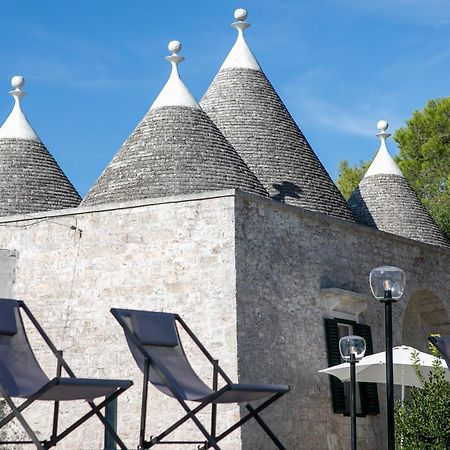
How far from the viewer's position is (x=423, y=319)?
1656 cm

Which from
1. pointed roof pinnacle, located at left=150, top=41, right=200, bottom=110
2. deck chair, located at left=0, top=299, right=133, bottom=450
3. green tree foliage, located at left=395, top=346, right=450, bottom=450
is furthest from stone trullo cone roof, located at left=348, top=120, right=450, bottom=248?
deck chair, located at left=0, top=299, right=133, bottom=450

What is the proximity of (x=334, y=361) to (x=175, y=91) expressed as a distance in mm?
4332

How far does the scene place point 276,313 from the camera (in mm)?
12586

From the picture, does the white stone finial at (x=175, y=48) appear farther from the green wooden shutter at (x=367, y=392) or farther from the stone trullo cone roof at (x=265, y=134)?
the green wooden shutter at (x=367, y=392)

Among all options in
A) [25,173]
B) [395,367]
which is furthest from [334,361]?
[25,173]

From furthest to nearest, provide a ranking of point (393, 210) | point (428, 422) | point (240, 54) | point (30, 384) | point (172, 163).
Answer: point (393, 210) → point (240, 54) → point (172, 163) → point (428, 422) → point (30, 384)

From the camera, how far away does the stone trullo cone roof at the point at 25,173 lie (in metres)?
15.3

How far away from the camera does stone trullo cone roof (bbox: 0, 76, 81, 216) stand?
15.3 m

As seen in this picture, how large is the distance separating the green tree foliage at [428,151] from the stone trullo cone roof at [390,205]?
883 cm

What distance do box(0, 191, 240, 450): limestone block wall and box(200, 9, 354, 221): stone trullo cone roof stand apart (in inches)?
119

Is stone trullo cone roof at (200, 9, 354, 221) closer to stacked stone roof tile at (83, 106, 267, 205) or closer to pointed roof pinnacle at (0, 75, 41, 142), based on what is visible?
stacked stone roof tile at (83, 106, 267, 205)

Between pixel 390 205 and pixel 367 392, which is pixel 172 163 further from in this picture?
pixel 390 205

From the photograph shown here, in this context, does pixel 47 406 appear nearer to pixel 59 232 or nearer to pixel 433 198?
pixel 59 232

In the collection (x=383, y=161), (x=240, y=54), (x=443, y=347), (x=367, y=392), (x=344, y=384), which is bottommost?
(x=367, y=392)
